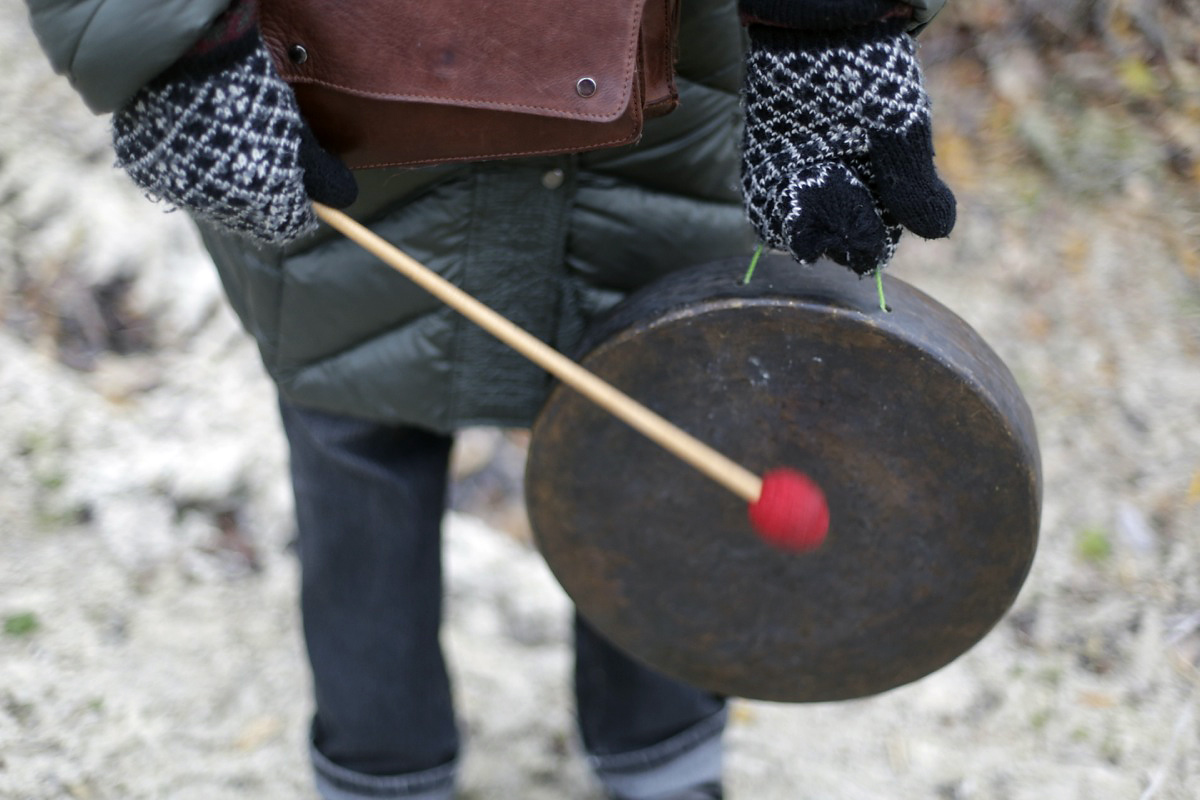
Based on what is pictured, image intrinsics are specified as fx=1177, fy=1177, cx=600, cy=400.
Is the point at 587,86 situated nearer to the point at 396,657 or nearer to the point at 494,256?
Answer: the point at 494,256

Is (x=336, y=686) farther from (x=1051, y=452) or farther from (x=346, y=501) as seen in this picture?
(x=1051, y=452)

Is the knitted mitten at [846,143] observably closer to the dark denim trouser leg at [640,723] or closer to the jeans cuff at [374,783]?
the dark denim trouser leg at [640,723]

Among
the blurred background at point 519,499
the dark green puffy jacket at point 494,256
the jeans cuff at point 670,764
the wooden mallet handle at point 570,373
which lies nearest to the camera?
the wooden mallet handle at point 570,373

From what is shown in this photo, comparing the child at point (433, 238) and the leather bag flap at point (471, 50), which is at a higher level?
the leather bag flap at point (471, 50)

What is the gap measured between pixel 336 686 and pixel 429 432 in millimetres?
388

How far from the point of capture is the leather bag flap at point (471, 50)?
3.68ft

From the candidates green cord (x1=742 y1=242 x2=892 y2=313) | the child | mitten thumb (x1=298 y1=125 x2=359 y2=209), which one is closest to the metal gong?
green cord (x1=742 y1=242 x2=892 y2=313)

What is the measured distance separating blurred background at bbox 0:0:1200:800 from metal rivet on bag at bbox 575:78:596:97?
1.34 m

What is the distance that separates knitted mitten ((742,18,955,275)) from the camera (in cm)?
110

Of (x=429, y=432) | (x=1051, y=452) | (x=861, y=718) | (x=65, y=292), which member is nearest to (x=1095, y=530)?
(x=1051, y=452)

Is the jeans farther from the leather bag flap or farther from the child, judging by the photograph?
the leather bag flap

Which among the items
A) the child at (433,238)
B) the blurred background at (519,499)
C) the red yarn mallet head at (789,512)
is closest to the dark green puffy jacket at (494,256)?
the child at (433,238)

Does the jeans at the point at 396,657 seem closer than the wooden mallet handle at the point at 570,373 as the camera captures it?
No

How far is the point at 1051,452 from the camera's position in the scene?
2826mm
